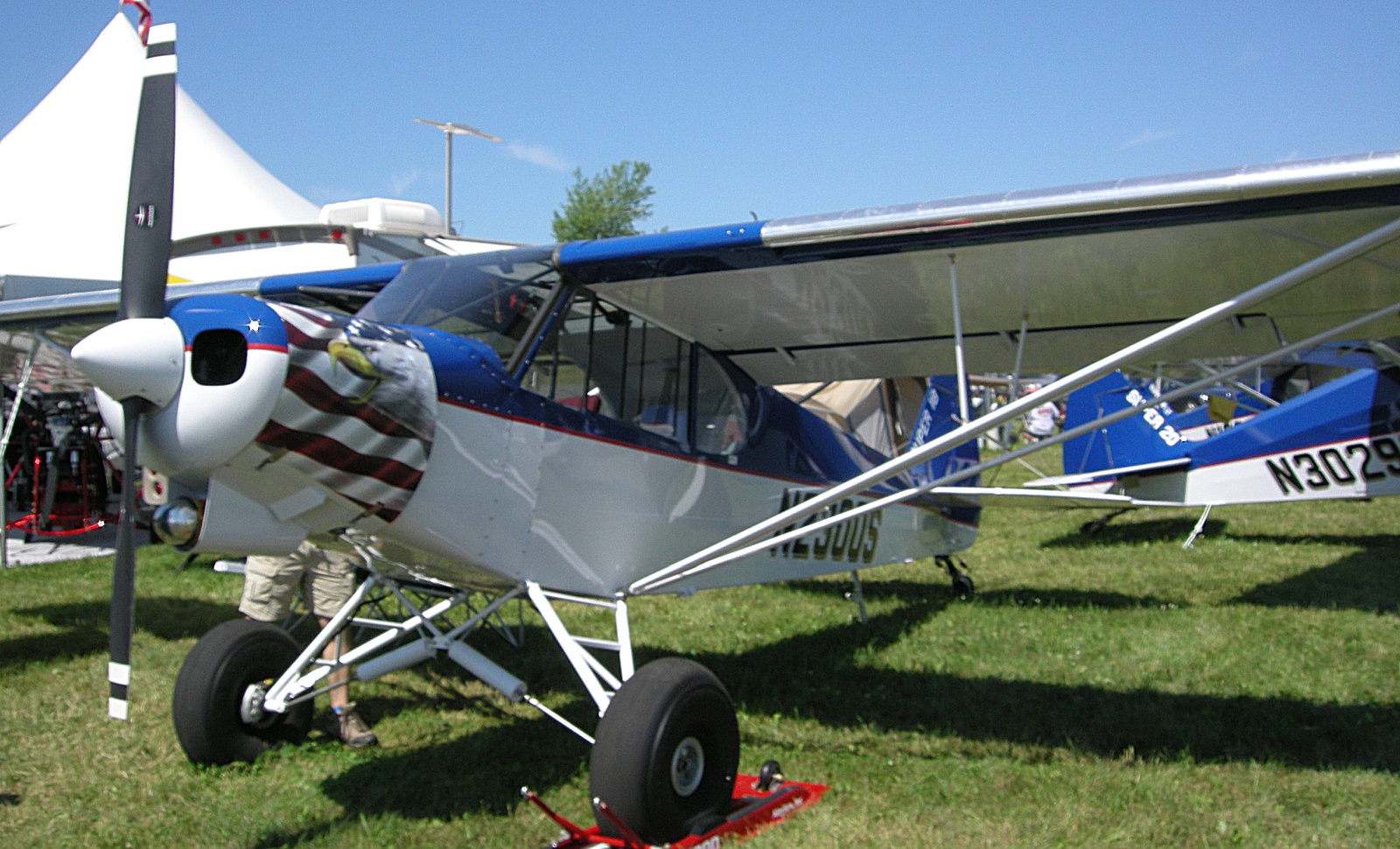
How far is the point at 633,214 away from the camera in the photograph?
5994 centimetres

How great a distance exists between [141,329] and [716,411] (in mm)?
2823

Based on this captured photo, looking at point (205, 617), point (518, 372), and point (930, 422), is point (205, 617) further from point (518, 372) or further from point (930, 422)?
point (930, 422)

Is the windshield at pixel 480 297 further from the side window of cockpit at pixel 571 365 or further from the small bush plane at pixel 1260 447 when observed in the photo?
the small bush plane at pixel 1260 447

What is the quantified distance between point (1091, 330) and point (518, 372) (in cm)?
283

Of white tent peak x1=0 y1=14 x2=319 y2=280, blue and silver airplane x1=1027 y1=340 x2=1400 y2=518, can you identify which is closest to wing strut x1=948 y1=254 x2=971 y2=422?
blue and silver airplane x1=1027 y1=340 x2=1400 y2=518

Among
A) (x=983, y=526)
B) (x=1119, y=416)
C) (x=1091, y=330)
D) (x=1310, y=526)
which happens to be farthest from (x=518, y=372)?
(x=1310, y=526)

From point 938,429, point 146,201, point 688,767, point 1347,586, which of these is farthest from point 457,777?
point 1347,586

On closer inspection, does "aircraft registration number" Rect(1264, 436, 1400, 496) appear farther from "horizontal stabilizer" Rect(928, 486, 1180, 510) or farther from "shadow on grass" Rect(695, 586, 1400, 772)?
"shadow on grass" Rect(695, 586, 1400, 772)

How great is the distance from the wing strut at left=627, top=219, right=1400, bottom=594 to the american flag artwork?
4.63ft

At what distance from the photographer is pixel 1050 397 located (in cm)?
337

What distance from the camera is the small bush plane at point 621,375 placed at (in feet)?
10.1

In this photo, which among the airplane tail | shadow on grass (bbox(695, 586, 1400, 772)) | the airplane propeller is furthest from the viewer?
the airplane tail

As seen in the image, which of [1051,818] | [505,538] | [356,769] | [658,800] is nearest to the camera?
[658,800]

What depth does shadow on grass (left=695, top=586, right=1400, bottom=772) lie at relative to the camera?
4.36m
